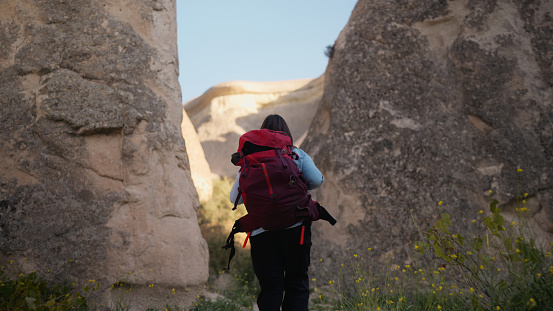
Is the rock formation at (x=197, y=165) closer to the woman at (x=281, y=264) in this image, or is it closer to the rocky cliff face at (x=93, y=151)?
the rocky cliff face at (x=93, y=151)

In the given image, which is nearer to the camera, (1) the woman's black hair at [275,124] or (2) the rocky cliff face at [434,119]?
(1) the woman's black hair at [275,124]

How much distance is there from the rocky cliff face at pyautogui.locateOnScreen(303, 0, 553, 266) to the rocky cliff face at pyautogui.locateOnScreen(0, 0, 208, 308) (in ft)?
6.01

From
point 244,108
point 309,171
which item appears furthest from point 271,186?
point 244,108

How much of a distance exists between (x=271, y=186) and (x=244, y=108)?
9824 millimetres

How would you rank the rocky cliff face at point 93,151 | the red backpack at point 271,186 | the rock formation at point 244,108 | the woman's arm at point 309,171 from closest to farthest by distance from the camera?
the red backpack at point 271,186 → the woman's arm at point 309,171 → the rocky cliff face at point 93,151 → the rock formation at point 244,108

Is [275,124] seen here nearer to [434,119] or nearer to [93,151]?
[93,151]

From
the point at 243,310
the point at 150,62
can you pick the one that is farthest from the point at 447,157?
the point at 150,62

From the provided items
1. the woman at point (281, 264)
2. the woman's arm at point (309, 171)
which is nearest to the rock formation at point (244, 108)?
the woman's arm at point (309, 171)

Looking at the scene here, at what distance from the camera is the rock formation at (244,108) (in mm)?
11922

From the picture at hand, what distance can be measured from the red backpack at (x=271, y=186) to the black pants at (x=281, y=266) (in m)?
0.11

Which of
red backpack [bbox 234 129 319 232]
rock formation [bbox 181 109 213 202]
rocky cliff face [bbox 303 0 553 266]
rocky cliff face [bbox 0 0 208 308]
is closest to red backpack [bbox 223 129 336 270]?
red backpack [bbox 234 129 319 232]

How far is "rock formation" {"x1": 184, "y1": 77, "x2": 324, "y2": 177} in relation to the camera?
11.9 meters

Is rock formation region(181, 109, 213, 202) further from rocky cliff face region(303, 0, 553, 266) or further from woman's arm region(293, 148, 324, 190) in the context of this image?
woman's arm region(293, 148, 324, 190)

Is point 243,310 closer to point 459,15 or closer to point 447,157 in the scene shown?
point 447,157
